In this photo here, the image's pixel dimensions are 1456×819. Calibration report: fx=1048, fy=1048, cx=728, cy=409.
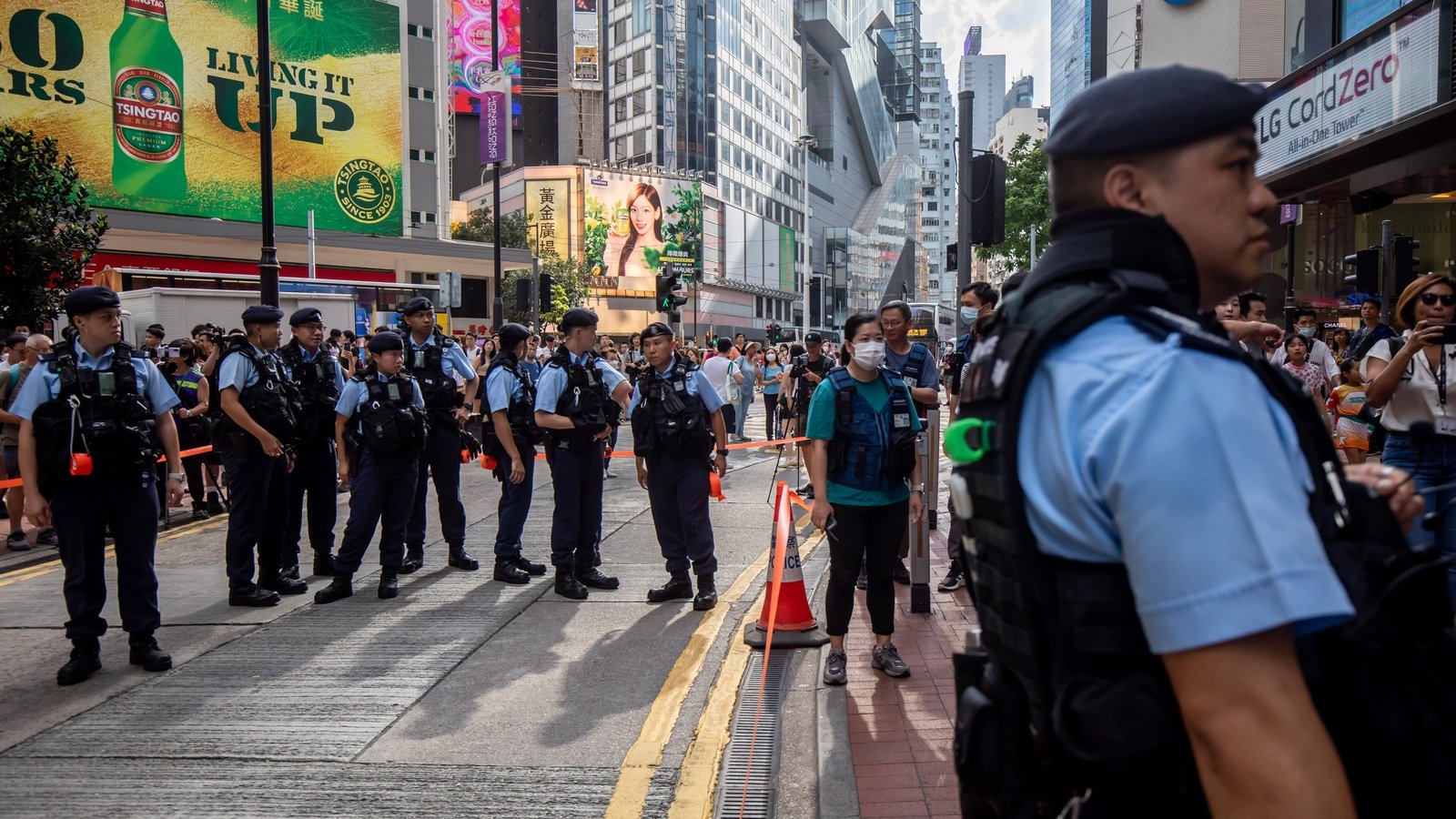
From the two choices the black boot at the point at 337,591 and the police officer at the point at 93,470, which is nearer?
the police officer at the point at 93,470

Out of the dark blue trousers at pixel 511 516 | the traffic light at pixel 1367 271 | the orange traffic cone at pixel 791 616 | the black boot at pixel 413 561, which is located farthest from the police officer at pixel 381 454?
the traffic light at pixel 1367 271

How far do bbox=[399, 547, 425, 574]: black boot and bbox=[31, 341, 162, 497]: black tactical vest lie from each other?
8.99 feet

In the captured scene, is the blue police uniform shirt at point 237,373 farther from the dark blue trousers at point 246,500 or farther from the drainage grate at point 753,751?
the drainage grate at point 753,751

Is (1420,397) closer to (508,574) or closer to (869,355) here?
(869,355)

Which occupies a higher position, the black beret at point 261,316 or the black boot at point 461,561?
the black beret at point 261,316

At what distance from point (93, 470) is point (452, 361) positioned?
11.6ft

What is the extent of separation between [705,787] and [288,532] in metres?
5.28

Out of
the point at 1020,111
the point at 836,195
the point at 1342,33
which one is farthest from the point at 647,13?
the point at 1020,111

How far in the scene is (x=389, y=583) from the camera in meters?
7.68

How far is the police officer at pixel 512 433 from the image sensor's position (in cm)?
815

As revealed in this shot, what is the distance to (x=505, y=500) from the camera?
830 centimetres

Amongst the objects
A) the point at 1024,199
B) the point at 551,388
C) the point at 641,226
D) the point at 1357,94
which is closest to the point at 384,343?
the point at 551,388

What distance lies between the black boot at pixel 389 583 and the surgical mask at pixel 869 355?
13.1 ft

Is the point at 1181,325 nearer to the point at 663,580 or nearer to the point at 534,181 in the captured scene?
the point at 663,580
